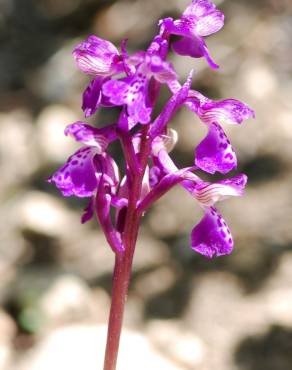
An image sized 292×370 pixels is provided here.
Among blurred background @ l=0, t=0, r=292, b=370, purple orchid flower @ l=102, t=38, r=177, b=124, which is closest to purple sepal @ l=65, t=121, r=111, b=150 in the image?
purple orchid flower @ l=102, t=38, r=177, b=124

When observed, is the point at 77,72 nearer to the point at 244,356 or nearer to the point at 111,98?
the point at 244,356

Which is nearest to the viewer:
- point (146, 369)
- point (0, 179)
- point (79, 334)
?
point (146, 369)

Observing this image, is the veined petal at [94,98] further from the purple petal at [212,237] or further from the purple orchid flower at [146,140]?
the purple petal at [212,237]

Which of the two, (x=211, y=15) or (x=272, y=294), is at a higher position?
(x=211, y=15)

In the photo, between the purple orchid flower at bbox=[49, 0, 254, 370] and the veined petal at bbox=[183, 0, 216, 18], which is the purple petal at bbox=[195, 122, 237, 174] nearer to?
the purple orchid flower at bbox=[49, 0, 254, 370]

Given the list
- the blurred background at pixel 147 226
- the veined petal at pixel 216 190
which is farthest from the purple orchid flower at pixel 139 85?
the blurred background at pixel 147 226

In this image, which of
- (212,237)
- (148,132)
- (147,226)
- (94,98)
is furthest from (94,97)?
(147,226)

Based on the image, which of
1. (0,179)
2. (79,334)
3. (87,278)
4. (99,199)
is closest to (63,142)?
(0,179)
